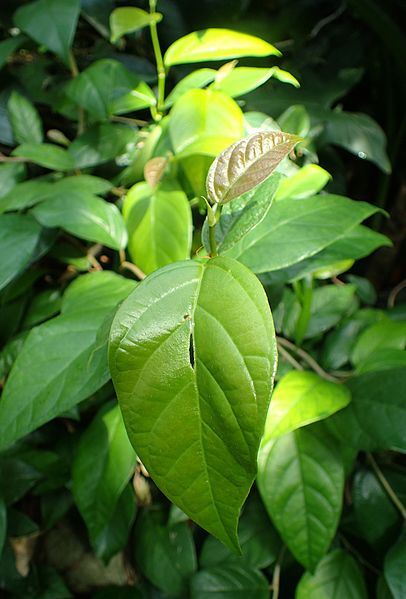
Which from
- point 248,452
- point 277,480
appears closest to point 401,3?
point 277,480

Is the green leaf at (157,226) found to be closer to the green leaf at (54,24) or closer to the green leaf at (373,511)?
the green leaf at (54,24)

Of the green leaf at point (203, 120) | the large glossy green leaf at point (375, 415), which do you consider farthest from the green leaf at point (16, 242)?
the large glossy green leaf at point (375, 415)

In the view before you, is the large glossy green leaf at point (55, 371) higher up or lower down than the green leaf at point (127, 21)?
lower down

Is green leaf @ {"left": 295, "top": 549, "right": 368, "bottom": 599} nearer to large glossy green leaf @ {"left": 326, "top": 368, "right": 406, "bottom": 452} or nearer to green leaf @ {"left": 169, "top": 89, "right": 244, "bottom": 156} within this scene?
large glossy green leaf @ {"left": 326, "top": 368, "right": 406, "bottom": 452}

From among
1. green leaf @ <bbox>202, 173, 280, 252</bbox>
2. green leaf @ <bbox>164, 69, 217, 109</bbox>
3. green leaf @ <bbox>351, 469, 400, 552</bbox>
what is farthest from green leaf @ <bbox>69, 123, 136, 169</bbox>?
green leaf @ <bbox>351, 469, 400, 552</bbox>

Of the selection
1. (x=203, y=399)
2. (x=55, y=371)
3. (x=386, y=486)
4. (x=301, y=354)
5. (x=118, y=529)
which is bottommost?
(x=118, y=529)

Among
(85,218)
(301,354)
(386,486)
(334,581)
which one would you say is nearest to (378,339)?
(301,354)

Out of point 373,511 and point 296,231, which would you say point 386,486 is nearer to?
point 373,511
